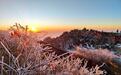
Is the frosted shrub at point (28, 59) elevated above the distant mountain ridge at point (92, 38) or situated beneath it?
elevated above

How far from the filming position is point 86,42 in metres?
9.15

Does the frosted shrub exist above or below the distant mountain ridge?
above

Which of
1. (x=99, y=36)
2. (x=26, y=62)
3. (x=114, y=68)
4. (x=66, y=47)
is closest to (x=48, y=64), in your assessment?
(x=26, y=62)

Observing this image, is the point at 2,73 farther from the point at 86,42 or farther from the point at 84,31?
the point at 84,31

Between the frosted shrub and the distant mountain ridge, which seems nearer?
the frosted shrub

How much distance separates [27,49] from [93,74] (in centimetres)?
78

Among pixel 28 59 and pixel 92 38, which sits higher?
pixel 28 59

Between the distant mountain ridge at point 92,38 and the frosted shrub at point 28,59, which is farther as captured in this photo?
the distant mountain ridge at point 92,38

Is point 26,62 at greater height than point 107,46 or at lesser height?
greater

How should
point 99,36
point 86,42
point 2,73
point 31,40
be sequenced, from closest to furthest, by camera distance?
point 2,73 < point 31,40 < point 86,42 < point 99,36

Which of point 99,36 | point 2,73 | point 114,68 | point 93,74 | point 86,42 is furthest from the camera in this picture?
point 99,36

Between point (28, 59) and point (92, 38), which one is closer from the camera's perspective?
point (28, 59)

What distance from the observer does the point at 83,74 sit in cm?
369

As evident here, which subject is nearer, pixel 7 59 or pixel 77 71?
pixel 7 59
